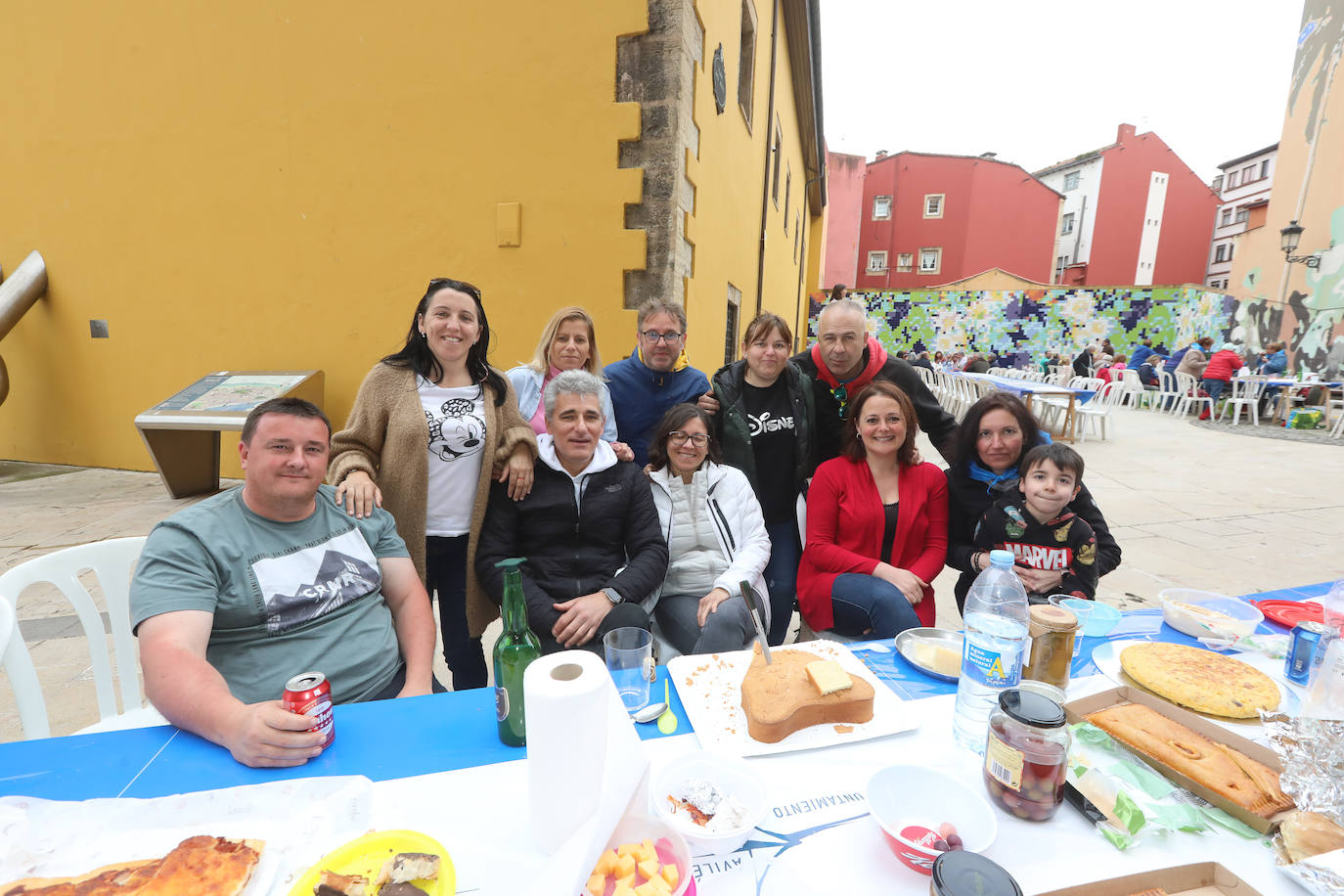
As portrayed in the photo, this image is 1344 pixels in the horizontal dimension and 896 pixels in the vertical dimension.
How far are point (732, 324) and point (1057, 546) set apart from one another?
19.1 ft

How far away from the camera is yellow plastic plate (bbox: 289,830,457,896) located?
0.81 m

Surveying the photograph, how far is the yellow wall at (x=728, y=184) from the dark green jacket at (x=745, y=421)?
198 centimetres

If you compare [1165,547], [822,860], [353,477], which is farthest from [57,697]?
[1165,547]

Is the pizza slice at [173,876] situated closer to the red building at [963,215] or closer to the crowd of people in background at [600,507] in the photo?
the crowd of people in background at [600,507]

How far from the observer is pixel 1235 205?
78.7 feet

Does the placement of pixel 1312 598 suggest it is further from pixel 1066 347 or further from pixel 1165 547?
pixel 1066 347

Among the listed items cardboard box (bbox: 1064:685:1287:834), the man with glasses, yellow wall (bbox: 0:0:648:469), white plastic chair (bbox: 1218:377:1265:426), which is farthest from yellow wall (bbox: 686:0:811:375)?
white plastic chair (bbox: 1218:377:1265:426)

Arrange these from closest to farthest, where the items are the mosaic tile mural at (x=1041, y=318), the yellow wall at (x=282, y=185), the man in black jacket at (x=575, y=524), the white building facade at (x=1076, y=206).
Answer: the man in black jacket at (x=575, y=524) < the yellow wall at (x=282, y=185) < the mosaic tile mural at (x=1041, y=318) < the white building facade at (x=1076, y=206)

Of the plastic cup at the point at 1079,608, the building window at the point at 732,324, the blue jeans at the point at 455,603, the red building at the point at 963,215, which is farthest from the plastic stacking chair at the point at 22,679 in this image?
the red building at the point at 963,215

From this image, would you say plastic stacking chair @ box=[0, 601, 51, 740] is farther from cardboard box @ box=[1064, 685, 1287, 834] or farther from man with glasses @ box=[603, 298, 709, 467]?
cardboard box @ box=[1064, 685, 1287, 834]

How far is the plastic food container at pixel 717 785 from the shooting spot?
3.03ft

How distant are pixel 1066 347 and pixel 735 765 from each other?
21.3m

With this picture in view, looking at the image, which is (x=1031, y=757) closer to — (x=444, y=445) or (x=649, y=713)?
(x=649, y=713)

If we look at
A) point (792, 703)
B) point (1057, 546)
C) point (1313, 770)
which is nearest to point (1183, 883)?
point (1313, 770)
